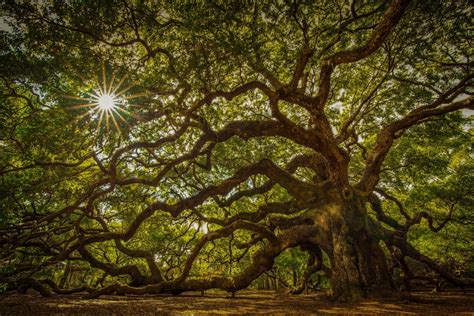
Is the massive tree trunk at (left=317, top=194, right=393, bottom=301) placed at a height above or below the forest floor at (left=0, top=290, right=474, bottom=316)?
above

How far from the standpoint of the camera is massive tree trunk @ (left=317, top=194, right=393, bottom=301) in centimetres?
756

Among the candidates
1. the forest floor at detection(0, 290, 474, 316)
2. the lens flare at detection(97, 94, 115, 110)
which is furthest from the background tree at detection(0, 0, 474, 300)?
the forest floor at detection(0, 290, 474, 316)

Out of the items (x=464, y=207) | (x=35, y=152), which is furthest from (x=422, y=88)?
(x=35, y=152)

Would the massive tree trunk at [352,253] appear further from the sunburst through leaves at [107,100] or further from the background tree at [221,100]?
the sunburst through leaves at [107,100]

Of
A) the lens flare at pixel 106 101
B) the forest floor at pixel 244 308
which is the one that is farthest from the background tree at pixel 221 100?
the forest floor at pixel 244 308

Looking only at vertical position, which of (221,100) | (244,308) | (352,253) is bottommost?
(244,308)

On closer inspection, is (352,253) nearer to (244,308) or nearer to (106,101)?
(244,308)

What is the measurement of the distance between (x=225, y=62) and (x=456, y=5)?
664 centimetres

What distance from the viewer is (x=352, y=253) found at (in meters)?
8.18

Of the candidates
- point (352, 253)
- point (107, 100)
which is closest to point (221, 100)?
point (107, 100)

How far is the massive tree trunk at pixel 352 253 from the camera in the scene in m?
7.56

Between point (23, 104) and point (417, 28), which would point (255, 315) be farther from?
point (23, 104)

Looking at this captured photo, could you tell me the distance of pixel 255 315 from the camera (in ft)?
17.1

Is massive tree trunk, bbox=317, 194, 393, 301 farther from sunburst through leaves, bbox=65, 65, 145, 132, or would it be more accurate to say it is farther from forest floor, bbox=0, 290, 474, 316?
sunburst through leaves, bbox=65, 65, 145, 132
